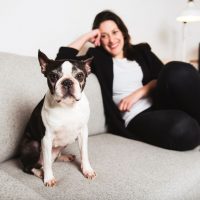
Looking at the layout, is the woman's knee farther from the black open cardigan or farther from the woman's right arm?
the woman's right arm

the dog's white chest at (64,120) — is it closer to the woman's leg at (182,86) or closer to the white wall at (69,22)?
the woman's leg at (182,86)

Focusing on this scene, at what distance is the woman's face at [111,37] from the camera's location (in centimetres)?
170

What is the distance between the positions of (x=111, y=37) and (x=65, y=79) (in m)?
0.83

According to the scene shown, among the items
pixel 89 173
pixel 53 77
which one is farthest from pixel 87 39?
pixel 89 173

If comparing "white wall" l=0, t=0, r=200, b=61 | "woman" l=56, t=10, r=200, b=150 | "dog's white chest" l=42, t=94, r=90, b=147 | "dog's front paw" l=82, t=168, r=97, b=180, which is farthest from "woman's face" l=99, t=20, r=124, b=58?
"dog's front paw" l=82, t=168, r=97, b=180

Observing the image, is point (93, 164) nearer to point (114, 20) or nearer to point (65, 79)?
point (65, 79)

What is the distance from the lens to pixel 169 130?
4.39ft

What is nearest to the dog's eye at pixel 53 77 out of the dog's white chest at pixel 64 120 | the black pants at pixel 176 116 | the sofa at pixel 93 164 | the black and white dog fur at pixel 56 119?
the black and white dog fur at pixel 56 119

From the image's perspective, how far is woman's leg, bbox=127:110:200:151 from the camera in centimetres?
131

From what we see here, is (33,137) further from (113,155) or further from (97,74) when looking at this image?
(97,74)

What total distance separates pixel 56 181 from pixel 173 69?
812mm

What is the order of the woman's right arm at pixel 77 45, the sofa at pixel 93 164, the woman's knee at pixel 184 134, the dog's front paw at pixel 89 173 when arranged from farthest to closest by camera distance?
the woman's right arm at pixel 77 45
the woman's knee at pixel 184 134
the dog's front paw at pixel 89 173
the sofa at pixel 93 164

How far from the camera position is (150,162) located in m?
1.13

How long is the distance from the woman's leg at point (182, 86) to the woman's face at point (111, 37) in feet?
1.29
